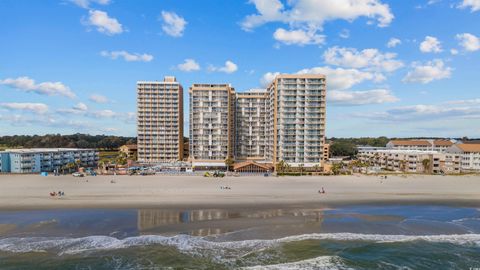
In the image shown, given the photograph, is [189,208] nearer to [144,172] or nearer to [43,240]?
[43,240]

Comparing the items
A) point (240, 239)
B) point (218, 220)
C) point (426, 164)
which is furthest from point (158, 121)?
point (426, 164)

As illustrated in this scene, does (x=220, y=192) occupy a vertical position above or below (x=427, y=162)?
below

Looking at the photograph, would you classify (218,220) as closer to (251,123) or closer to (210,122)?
(210,122)

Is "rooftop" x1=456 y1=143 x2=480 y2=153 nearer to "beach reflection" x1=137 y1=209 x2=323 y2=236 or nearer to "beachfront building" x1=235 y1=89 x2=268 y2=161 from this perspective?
"beachfront building" x1=235 y1=89 x2=268 y2=161

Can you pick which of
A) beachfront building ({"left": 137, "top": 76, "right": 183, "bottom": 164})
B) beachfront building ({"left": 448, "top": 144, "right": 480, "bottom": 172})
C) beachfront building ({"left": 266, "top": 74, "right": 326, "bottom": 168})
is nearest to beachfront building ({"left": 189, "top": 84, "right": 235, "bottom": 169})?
beachfront building ({"left": 137, "top": 76, "right": 183, "bottom": 164})

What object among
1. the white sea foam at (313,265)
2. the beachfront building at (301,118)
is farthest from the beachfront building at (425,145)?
the white sea foam at (313,265)

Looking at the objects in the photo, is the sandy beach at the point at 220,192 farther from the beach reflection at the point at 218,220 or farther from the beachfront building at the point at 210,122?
the beachfront building at the point at 210,122
